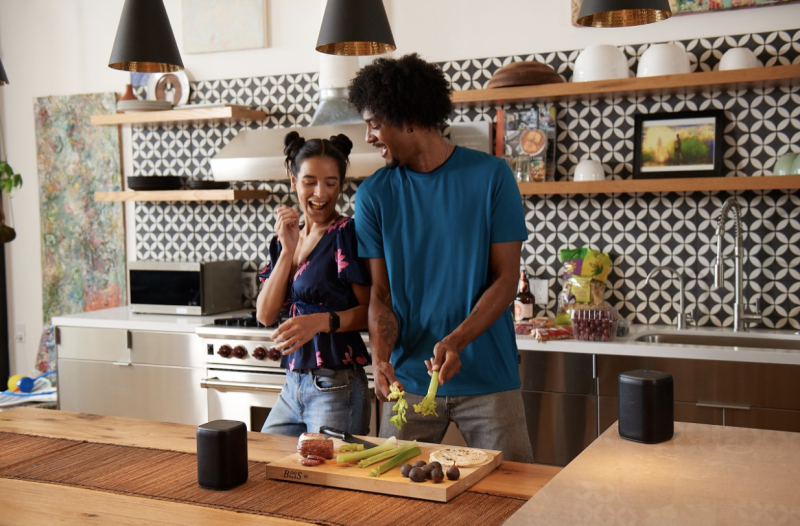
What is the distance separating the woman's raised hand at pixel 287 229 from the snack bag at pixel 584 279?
177 centimetres

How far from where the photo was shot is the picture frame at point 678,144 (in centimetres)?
360

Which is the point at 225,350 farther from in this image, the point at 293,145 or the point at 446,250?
the point at 446,250

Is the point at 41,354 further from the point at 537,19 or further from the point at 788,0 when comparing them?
the point at 788,0

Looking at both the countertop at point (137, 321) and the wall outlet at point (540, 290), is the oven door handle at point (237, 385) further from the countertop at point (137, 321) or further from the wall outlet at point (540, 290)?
the wall outlet at point (540, 290)

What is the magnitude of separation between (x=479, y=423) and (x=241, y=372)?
1.89 metres

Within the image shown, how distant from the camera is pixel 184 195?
4.32 meters

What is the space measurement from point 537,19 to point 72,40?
9.23 feet

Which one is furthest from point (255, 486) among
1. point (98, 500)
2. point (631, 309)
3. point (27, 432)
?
point (631, 309)

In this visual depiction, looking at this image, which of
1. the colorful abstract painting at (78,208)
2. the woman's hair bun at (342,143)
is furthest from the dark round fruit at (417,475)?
the colorful abstract painting at (78,208)

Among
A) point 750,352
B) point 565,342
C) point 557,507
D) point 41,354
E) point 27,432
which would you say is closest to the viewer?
point 557,507

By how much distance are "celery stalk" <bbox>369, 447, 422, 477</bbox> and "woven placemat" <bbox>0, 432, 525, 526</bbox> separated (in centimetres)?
5

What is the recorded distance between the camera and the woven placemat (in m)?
1.44

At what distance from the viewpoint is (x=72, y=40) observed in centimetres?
485

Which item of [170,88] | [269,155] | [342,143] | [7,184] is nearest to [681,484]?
[342,143]
